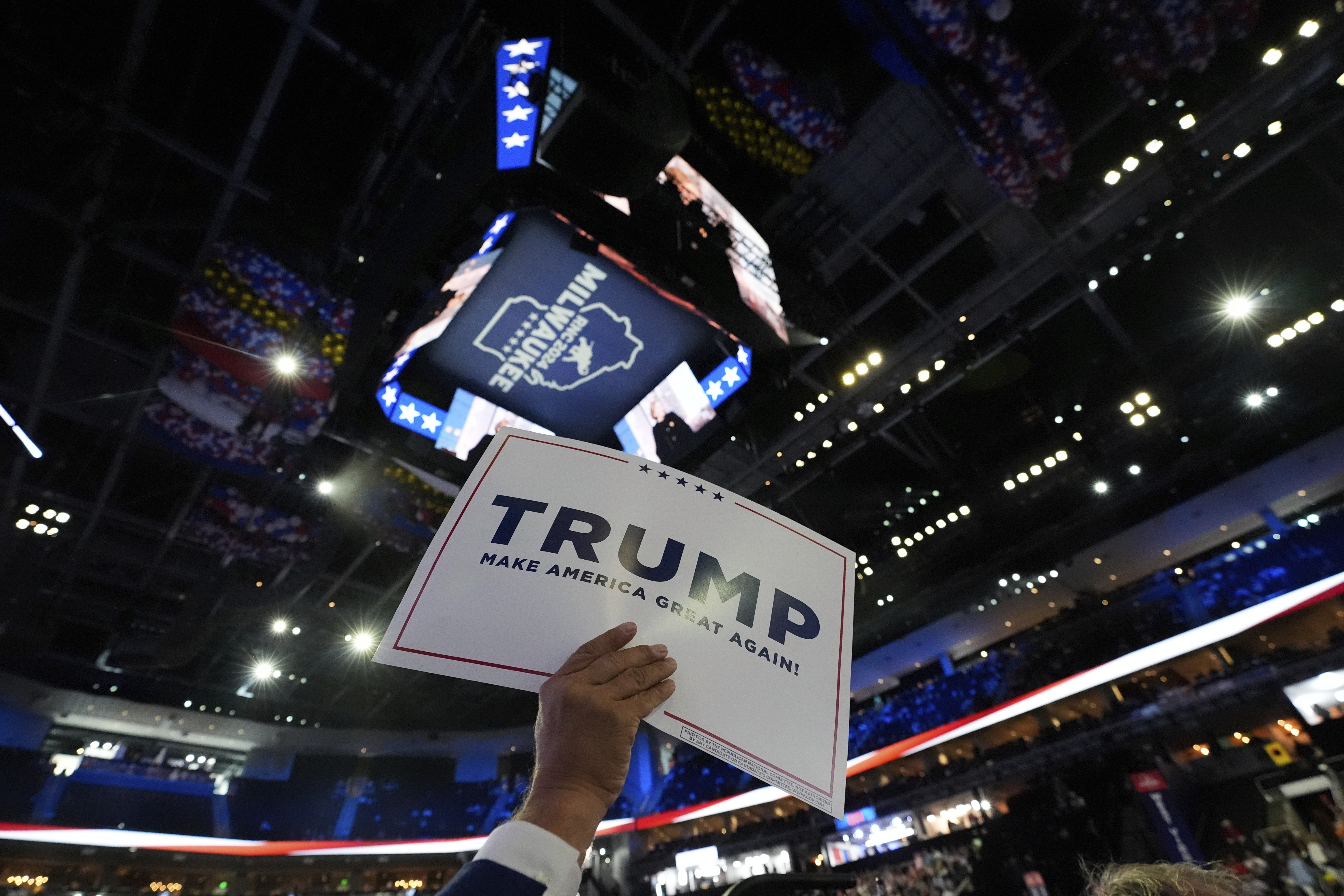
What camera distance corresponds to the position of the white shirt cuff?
0.81m

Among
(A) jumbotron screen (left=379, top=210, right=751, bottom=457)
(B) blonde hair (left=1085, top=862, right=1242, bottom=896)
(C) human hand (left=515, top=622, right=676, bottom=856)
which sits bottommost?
(C) human hand (left=515, top=622, right=676, bottom=856)

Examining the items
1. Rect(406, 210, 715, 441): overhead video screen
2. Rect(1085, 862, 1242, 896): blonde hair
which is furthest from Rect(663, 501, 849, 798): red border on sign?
Rect(406, 210, 715, 441): overhead video screen

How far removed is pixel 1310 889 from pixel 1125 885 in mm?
8568

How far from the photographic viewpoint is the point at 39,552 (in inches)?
380

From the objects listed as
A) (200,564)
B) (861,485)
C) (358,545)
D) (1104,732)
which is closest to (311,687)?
(200,564)

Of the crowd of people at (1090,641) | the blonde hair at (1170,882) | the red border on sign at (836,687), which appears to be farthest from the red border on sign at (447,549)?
the crowd of people at (1090,641)

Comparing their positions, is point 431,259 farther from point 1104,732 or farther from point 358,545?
point 1104,732

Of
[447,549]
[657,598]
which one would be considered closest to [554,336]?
[447,549]

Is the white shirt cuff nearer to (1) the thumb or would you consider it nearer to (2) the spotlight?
(1) the thumb

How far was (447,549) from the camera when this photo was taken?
1273mm

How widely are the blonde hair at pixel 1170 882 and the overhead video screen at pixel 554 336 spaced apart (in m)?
4.13

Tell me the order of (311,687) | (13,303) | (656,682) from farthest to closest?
(311,687), (13,303), (656,682)

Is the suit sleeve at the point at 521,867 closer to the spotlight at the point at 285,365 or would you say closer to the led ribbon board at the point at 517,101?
the led ribbon board at the point at 517,101

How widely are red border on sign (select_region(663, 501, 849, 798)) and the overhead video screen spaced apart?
340cm
